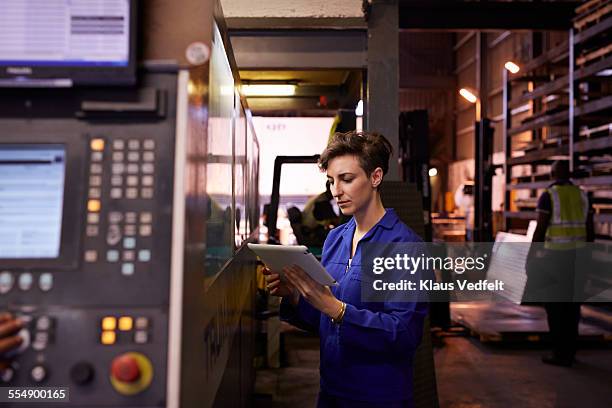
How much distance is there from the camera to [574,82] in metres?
8.48

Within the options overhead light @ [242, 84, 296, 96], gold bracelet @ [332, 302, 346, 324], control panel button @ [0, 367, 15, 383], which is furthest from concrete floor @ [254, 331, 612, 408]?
control panel button @ [0, 367, 15, 383]

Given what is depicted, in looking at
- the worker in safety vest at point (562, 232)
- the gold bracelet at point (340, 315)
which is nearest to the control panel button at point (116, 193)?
the gold bracelet at point (340, 315)

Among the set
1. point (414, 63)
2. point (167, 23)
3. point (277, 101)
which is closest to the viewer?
point (167, 23)

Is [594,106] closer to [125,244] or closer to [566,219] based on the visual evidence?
[566,219]

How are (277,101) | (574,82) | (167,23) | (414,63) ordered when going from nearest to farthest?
(167,23), (277,101), (574,82), (414,63)

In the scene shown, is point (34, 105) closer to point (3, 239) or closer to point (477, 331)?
point (3, 239)

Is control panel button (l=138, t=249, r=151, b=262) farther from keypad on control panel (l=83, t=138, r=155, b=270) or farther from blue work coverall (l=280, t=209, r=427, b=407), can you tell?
blue work coverall (l=280, t=209, r=427, b=407)

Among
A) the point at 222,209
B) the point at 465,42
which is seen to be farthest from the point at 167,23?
the point at 465,42

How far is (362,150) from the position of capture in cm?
235

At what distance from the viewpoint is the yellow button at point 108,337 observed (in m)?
1.08

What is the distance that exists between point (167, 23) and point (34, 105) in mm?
290

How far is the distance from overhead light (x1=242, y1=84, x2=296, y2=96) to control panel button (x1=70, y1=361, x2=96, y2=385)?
4770 millimetres

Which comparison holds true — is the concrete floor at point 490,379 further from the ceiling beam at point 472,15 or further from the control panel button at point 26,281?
the control panel button at point 26,281

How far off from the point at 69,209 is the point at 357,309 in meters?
1.29
